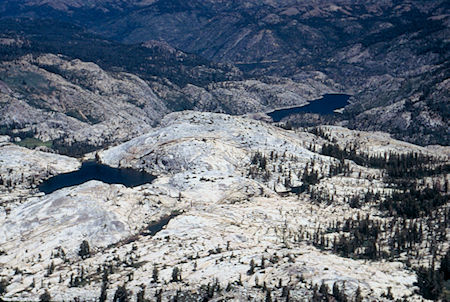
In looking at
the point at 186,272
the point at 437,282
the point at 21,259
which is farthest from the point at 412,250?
the point at 21,259

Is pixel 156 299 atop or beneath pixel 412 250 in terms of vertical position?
beneath

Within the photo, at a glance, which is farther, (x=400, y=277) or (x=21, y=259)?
(x=21, y=259)

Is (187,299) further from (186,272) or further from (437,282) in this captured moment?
(437,282)

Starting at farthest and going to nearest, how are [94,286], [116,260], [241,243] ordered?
[241,243], [116,260], [94,286]

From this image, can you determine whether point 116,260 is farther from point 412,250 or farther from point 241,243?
point 412,250

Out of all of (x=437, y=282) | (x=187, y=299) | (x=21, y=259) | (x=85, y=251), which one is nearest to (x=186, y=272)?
(x=187, y=299)

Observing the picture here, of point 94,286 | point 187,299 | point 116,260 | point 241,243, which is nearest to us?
point 187,299

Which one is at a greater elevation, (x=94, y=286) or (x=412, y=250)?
(x=412, y=250)

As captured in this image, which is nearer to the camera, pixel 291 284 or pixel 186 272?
pixel 291 284

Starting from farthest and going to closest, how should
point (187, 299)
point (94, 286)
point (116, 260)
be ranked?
point (116, 260) → point (94, 286) → point (187, 299)
